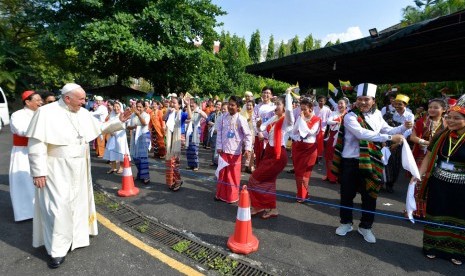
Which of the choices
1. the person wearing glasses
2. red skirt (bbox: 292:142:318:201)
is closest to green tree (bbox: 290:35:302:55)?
red skirt (bbox: 292:142:318:201)

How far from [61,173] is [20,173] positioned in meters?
1.70

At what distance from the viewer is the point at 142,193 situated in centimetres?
567

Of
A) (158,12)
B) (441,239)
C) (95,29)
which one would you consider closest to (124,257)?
(441,239)

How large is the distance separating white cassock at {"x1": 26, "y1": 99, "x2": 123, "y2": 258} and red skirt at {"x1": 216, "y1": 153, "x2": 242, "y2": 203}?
240cm

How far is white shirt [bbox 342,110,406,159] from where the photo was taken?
143 inches

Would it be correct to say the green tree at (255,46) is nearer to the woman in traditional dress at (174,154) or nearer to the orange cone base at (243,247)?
the woman in traditional dress at (174,154)

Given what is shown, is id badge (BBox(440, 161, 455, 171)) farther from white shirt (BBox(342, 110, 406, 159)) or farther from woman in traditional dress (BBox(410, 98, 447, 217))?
white shirt (BBox(342, 110, 406, 159))

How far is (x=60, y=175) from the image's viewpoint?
324 centimetres

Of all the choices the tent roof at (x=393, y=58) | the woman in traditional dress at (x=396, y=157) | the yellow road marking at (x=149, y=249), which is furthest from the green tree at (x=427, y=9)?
the yellow road marking at (x=149, y=249)

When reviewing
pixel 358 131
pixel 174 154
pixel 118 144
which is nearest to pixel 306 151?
pixel 358 131

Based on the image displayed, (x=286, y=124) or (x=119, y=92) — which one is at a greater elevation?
(x=119, y=92)

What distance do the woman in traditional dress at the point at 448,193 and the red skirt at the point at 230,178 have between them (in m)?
2.89

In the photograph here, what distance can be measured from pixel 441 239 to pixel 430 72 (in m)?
9.34

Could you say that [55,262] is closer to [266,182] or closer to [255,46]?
[266,182]
